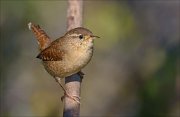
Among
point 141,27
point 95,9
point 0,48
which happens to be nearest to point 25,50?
point 0,48

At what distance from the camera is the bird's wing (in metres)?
4.22

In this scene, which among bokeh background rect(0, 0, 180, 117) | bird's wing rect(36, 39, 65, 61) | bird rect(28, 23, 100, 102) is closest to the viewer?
bird rect(28, 23, 100, 102)

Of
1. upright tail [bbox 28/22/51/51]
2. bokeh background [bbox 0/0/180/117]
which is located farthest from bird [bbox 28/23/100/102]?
bokeh background [bbox 0/0/180/117]

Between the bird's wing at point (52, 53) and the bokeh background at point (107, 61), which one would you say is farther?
the bokeh background at point (107, 61)

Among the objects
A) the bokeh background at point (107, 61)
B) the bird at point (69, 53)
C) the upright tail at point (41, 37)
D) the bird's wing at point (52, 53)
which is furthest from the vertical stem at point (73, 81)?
the bokeh background at point (107, 61)

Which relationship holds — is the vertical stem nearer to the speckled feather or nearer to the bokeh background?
the speckled feather

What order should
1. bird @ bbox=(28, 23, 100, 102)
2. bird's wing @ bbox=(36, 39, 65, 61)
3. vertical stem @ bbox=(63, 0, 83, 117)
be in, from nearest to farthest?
vertical stem @ bbox=(63, 0, 83, 117) < bird @ bbox=(28, 23, 100, 102) < bird's wing @ bbox=(36, 39, 65, 61)

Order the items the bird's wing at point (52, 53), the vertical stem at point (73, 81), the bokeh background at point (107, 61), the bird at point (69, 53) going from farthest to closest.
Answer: the bokeh background at point (107, 61)
the bird's wing at point (52, 53)
the bird at point (69, 53)
the vertical stem at point (73, 81)

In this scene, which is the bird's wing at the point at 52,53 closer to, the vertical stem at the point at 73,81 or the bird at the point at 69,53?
the bird at the point at 69,53

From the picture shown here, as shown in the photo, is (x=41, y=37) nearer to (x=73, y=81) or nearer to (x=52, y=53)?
(x=52, y=53)

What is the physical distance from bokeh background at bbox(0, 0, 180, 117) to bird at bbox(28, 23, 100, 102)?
0.69m

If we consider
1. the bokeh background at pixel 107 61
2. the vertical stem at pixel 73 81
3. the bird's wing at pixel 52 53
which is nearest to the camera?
the vertical stem at pixel 73 81

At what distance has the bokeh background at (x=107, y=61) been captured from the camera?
4.52 meters

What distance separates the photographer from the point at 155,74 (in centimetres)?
450
